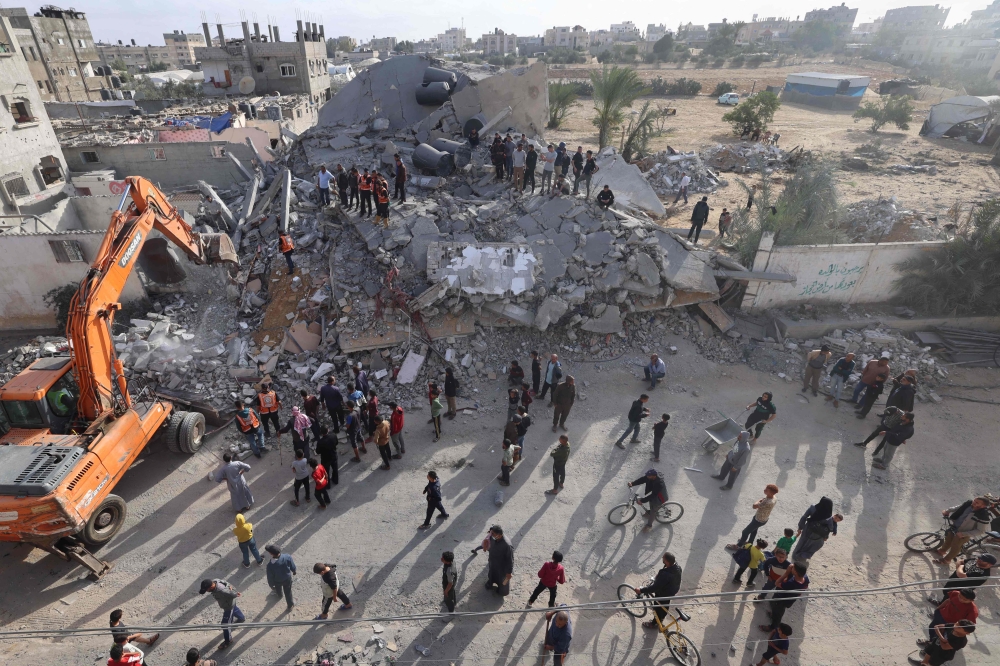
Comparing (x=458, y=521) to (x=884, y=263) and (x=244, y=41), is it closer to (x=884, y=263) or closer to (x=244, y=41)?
(x=884, y=263)

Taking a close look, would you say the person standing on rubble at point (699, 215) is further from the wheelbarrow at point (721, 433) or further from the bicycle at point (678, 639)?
the bicycle at point (678, 639)

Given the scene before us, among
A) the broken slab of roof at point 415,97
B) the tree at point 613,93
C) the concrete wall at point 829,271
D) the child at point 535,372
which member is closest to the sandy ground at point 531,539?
the child at point 535,372

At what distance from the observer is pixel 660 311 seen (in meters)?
11.9

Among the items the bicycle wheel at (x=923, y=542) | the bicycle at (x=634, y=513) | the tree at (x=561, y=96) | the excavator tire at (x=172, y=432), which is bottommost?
the bicycle wheel at (x=923, y=542)

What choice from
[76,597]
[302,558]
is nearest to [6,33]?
[76,597]

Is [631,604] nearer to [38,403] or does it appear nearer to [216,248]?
[38,403]

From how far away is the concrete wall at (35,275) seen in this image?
37.6 feet

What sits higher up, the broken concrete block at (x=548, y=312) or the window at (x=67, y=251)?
the window at (x=67, y=251)

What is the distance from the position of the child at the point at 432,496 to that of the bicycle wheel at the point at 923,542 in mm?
6986

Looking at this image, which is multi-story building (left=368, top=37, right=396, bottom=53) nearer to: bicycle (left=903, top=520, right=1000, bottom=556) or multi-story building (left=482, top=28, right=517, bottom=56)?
multi-story building (left=482, top=28, right=517, bottom=56)

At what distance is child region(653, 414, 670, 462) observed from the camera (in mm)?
8281

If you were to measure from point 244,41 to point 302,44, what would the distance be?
4.41 meters

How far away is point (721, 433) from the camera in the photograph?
29.4 feet

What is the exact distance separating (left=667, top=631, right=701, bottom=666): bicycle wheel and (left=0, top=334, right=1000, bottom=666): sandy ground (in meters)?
0.20
